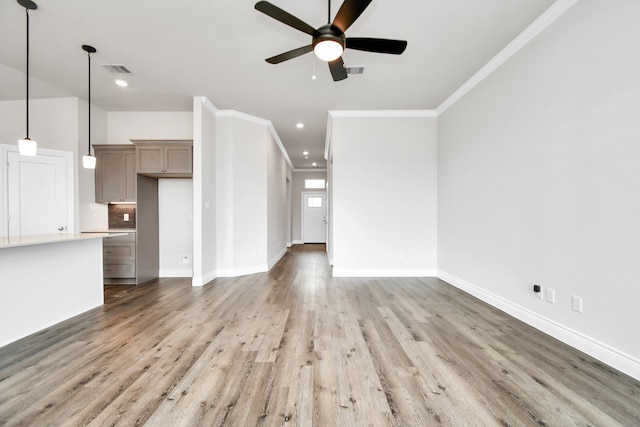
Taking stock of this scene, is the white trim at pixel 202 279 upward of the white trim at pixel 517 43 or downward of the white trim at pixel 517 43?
downward

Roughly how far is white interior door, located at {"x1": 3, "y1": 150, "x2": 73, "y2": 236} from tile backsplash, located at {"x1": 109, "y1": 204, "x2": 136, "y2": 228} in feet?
1.62

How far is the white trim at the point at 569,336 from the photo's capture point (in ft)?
5.87

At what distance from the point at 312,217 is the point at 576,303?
27.7ft

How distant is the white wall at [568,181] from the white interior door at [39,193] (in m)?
5.92

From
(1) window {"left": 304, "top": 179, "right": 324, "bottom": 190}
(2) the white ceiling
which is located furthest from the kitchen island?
(1) window {"left": 304, "top": 179, "right": 324, "bottom": 190}

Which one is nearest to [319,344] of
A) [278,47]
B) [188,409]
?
[188,409]

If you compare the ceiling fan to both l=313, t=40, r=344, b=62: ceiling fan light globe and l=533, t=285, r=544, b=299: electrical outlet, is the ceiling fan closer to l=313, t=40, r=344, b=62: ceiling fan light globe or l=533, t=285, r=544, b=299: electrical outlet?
l=313, t=40, r=344, b=62: ceiling fan light globe

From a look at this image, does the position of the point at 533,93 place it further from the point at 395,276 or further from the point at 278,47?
the point at 395,276

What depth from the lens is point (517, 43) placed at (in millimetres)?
2695

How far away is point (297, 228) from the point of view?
10.2 meters

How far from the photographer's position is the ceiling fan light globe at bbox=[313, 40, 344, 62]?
1945 mm

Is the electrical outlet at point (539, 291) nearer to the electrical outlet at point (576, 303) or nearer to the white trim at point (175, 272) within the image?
the electrical outlet at point (576, 303)

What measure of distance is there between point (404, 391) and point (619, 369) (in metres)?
1.55

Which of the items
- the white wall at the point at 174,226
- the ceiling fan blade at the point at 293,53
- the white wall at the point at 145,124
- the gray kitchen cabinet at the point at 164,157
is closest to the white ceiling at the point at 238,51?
the white wall at the point at 145,124
